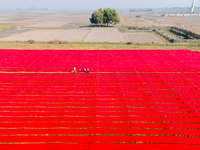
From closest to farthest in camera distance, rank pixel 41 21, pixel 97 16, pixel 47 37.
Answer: pixel 47 37
pixel 97 16
pixel 41 21

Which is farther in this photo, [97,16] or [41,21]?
[41,21]

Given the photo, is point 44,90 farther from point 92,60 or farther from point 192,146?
point 192,146

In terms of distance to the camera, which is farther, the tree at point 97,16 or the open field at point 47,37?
the tree at point 97,16

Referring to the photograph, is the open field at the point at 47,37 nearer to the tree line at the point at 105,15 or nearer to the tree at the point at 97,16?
the tree at the point at 97,16

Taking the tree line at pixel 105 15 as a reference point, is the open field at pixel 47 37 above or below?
below

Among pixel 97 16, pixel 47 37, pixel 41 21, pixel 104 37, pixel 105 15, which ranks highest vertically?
pixel 105 15

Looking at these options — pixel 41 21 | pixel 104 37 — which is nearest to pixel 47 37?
pixel 104 37

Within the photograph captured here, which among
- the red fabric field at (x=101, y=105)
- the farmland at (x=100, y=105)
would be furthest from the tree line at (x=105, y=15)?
the red fabric field at (x=101, y=105)

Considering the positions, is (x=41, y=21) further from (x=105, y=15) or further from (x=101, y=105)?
(x=101, y=105)

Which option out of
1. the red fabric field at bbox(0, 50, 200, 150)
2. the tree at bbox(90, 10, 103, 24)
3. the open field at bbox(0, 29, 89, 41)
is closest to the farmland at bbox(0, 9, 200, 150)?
the red fabric field at bbox(0, 50, 200, 150)

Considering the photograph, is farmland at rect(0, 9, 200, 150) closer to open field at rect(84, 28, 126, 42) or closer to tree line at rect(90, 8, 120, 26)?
open field at rect(84, 28, 126, 42)
